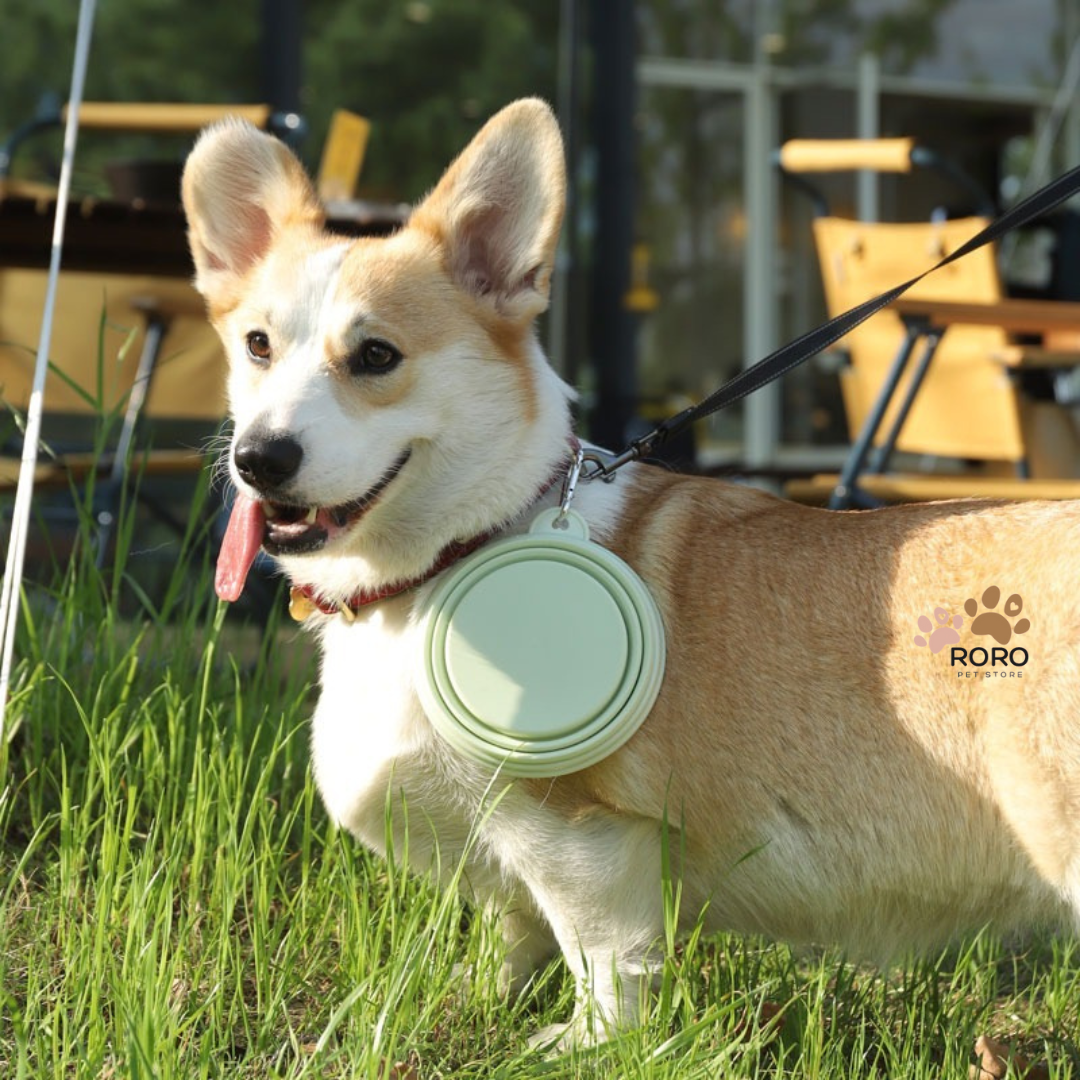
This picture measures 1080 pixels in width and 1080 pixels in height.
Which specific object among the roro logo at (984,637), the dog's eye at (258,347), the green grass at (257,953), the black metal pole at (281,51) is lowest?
the green grass at (257,953)

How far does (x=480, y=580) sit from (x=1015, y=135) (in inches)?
396

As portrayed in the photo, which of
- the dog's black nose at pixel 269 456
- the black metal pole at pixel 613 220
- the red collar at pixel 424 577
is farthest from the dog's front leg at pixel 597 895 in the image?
the black metal pole at pixel 613 220

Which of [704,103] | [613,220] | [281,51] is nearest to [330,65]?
[613,220]

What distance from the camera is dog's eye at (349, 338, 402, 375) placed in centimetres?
206

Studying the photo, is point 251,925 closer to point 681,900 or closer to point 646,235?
point 681,900

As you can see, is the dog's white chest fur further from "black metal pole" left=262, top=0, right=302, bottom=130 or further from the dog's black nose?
"black metal pole" left=262, top=0, right=302, bottom=130

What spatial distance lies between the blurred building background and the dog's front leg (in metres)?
5.38

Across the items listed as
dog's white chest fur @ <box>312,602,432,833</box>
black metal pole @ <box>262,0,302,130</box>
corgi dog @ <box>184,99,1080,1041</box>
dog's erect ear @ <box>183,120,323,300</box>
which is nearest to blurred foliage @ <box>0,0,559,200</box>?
black metal pole @ <box>262,0,302,130</box>

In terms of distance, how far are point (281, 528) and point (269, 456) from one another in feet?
0.55

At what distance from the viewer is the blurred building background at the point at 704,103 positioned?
7.54m

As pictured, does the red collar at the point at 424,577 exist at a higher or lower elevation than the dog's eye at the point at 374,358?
lower

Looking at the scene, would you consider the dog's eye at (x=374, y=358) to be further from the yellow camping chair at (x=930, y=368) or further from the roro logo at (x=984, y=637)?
the yellow camping chair at (x=930, y=368)

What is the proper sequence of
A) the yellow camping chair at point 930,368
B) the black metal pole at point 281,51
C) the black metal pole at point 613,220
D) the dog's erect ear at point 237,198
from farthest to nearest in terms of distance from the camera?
the black metal pole at point 613,220 < the black metal pole at point 281,51 < the yellow camping chair at point 930,368 < the dog's erect ear at point 237,198

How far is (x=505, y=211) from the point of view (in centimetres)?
227
